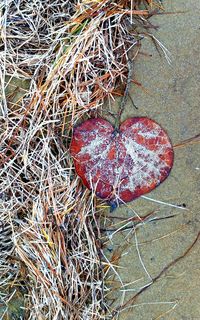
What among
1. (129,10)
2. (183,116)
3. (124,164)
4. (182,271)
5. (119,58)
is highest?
(129,10)

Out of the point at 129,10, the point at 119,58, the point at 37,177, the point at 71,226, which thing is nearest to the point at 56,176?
the point at 37,177

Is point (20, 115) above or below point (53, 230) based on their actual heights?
above

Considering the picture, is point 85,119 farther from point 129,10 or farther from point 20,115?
point 129,10

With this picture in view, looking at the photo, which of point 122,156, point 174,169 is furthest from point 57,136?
point 174,169

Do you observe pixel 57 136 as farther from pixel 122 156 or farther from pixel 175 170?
pixel 175 170

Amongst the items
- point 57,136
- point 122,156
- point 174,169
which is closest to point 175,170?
point 174,169
